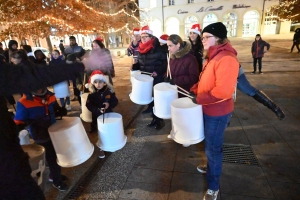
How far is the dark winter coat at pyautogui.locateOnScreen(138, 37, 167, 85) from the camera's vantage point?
4223mm

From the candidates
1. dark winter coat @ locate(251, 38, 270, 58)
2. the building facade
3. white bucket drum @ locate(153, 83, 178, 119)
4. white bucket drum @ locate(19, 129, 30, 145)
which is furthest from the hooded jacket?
the building facade

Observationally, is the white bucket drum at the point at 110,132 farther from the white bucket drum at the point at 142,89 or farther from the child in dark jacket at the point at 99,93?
the white bucket drum at the point at 142,89

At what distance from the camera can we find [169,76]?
11.2ft

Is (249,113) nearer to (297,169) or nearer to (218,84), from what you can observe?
(297,169)

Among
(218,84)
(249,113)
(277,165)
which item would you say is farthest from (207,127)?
(249,113)

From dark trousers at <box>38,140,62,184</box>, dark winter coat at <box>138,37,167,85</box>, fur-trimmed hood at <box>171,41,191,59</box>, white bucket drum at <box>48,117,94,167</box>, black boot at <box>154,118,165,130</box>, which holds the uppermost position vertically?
fur-trimmed hood at <box>171,41,191,59</box>

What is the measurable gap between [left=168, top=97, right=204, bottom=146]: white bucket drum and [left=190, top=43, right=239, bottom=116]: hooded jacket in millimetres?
181

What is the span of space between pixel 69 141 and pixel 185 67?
80.0 inches

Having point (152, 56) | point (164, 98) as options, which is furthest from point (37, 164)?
point (152, 56)

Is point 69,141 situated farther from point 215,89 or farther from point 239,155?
point 239,155

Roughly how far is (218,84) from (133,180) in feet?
6.14

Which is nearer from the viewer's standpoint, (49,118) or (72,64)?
(72,64)

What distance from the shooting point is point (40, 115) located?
242 cm

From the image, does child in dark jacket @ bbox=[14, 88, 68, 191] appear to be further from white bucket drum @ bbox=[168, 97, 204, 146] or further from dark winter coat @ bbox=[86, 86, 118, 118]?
white bucket drum @ bbox=[168, 97, 204, 146]
